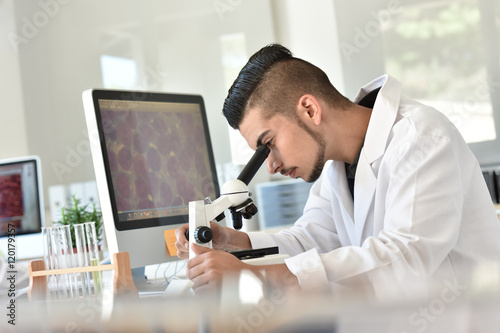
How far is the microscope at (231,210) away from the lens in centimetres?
100

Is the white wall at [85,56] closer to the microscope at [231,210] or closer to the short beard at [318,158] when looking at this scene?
the short beard at [318,158]

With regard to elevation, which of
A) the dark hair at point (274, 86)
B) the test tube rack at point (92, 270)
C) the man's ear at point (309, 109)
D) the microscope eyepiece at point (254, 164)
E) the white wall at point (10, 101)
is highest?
the white wall at point (10, 101)

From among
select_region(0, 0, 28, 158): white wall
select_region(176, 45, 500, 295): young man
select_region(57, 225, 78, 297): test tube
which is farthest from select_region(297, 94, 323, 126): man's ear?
select_region(0, 0, 28, 158): white wall

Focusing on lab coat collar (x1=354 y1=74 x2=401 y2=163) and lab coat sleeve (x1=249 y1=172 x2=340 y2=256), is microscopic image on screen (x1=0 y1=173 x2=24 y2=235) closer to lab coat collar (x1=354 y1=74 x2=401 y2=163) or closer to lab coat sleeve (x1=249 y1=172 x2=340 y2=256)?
lab coat sleeve (x1=249 y1=172 x2=340 y2=256)

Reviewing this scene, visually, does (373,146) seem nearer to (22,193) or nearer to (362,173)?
(362,173)

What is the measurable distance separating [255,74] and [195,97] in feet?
1.55

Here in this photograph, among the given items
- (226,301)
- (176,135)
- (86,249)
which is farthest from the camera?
(176,135)

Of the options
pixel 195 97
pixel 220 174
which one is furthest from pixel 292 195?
pixel 195 97

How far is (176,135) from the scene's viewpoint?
Result: 1702 millimetres

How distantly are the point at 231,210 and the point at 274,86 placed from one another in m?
0.39

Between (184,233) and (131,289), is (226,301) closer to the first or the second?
(131,289)

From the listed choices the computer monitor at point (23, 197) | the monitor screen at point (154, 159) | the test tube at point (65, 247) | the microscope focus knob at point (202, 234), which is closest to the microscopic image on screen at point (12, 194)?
the computer monitor at point (23, 197)

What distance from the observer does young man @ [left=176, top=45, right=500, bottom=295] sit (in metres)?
0.95

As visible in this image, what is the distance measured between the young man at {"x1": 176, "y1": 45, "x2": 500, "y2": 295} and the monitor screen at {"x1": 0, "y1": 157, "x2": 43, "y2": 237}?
1.87 meters
